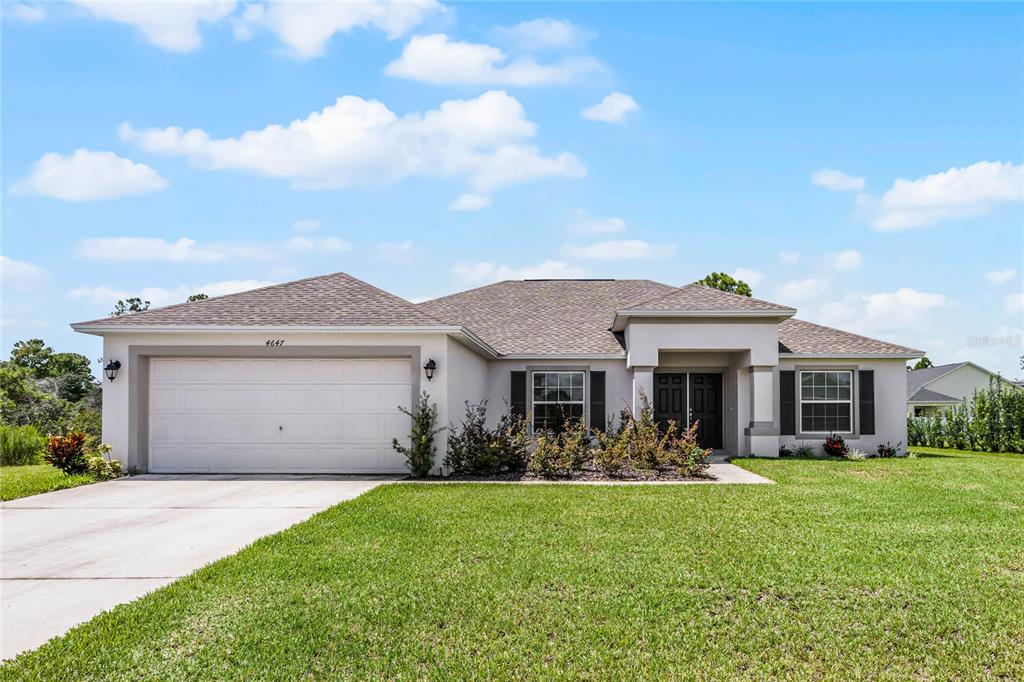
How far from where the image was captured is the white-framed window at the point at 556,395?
1659 centimetres

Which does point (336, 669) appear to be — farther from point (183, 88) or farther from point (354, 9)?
point (183, 88)

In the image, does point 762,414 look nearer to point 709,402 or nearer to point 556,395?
point 709,402

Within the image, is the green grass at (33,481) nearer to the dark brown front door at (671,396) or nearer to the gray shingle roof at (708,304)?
the gray shingle roof at (708,304)

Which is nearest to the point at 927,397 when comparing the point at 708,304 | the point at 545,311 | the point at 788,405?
the point at 788,405

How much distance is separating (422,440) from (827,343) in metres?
11.1

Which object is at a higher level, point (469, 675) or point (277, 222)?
point (277, 222)

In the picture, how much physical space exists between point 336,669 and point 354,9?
992 cm

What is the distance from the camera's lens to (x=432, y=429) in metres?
12.4

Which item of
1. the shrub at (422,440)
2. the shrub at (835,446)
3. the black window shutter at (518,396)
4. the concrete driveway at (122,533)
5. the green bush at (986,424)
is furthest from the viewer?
the green bush at (986,424)

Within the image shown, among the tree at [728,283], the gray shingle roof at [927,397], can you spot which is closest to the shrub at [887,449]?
the tree at [728,283]

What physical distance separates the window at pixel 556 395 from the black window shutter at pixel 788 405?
5.06m

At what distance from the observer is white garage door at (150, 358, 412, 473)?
12805 mm

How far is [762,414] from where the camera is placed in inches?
620

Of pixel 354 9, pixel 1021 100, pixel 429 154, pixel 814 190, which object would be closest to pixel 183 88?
pixel 354 9
